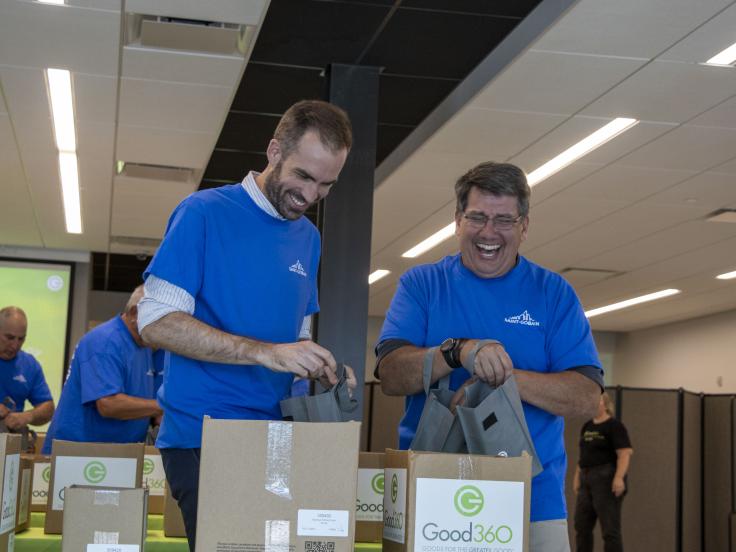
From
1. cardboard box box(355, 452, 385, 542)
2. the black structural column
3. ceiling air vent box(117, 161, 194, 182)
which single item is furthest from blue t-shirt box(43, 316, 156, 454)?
A: ceiling air vent box(117, 161, 194, 182)

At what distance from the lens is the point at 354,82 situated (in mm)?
5594

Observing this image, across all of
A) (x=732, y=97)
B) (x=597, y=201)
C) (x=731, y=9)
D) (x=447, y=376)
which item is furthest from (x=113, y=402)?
(x=597, y=201)

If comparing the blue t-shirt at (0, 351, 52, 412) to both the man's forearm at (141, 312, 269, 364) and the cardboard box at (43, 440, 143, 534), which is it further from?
the man's forearm at (141, 312, 269, 364)

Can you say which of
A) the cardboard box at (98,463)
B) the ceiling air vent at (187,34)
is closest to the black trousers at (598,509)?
the ceiling air vent at (187,34)

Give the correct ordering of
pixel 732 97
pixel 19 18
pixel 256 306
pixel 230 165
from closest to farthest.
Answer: pixel 256 306, pixel 19 18, pixel 732 97, pixel 230 165

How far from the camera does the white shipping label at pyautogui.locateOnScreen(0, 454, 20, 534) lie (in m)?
2.11

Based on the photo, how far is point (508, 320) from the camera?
2.38 metres

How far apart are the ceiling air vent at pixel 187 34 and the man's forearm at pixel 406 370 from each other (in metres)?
3.13

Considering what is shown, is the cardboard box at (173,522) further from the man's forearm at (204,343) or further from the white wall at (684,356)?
the white wall at (684,356)

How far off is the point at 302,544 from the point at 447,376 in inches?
24.3

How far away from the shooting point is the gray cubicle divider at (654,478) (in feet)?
29.9

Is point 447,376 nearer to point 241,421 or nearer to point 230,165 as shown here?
point 241,421

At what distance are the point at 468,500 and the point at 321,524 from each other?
0.88ft

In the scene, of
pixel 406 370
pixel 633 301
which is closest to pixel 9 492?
pixel 406 370
